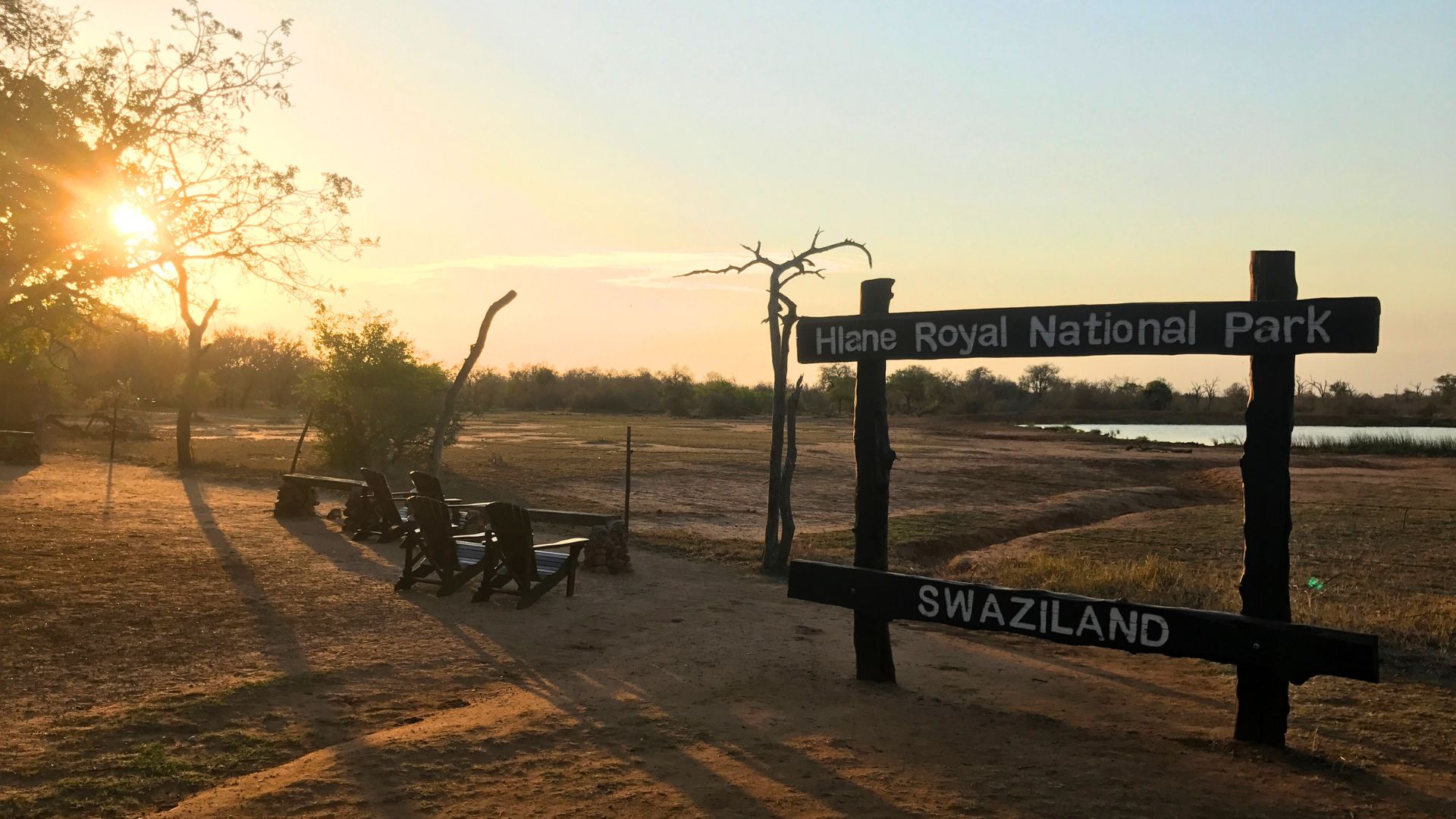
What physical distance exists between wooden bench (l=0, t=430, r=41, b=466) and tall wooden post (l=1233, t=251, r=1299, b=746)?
2290cm

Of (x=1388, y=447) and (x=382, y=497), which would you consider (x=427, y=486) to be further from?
(x=1388, y=447)

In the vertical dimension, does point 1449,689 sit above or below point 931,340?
below

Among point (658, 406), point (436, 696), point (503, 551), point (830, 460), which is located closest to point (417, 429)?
point (830, 460)

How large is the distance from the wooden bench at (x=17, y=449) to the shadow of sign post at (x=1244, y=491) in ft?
69.1

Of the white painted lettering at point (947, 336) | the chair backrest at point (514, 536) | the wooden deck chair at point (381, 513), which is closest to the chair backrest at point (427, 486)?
the chair backrest at point (514, 536)

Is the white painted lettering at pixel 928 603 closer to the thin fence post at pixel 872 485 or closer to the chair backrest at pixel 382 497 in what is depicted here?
the thin fence post at pixel 872 485

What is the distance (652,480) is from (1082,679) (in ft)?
59.2

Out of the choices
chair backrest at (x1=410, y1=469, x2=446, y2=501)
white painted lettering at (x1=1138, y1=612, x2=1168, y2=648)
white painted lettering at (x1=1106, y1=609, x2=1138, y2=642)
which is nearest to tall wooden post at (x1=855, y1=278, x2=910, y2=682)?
white painted lettering at (x1=1106, y1=609, x2=1138, y2=642)

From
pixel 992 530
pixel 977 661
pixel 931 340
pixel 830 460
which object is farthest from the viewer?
pixel 830 460

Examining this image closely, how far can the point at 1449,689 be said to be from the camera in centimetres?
637

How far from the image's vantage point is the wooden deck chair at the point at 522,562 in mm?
8375

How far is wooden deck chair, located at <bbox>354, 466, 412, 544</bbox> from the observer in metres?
11.3

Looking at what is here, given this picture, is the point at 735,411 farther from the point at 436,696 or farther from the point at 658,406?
the point at 436,696

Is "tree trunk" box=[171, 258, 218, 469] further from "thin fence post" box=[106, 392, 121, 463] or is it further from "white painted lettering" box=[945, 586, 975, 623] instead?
"white painted lettering" box=[945, 586, 975, 623]
